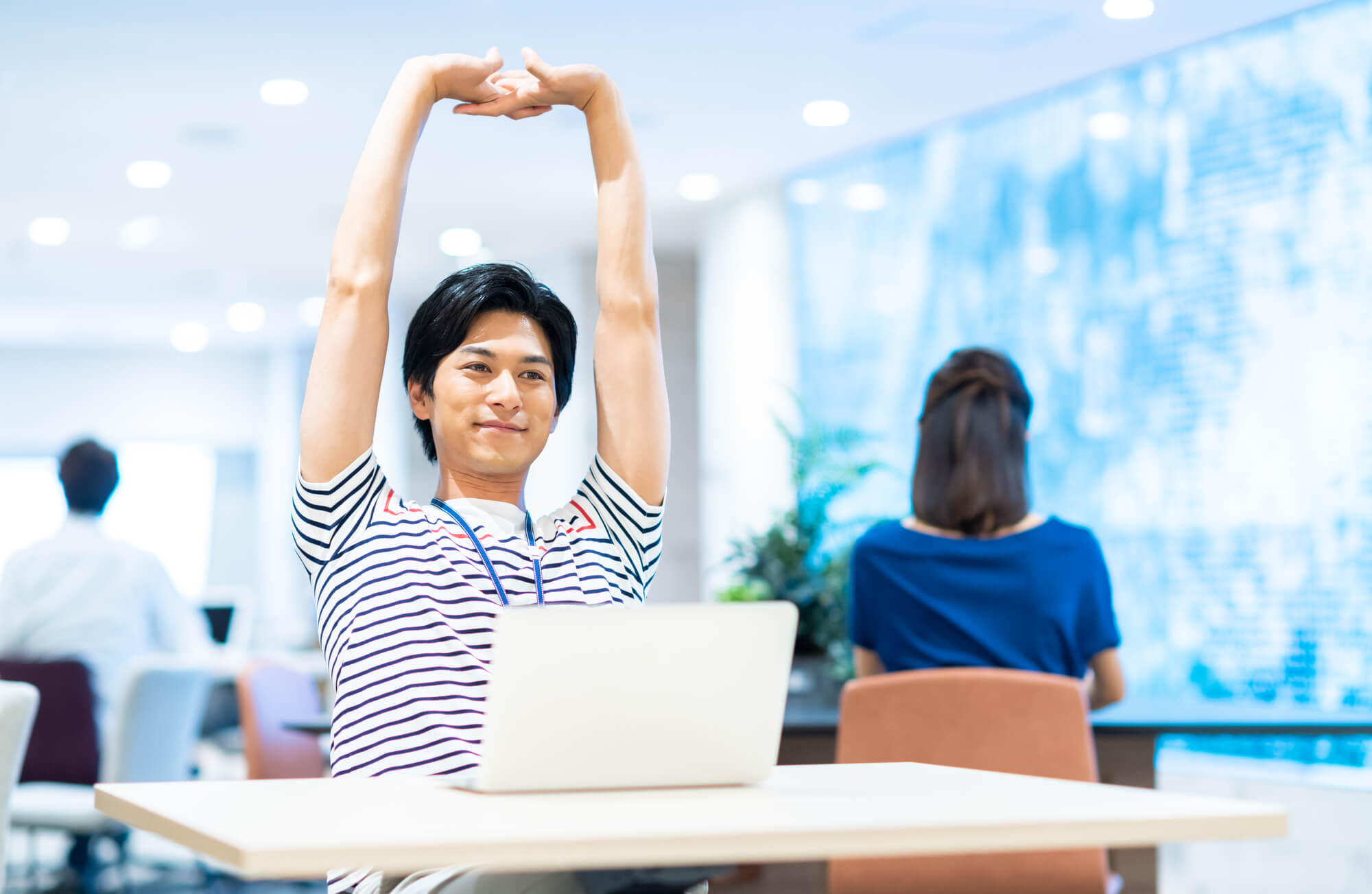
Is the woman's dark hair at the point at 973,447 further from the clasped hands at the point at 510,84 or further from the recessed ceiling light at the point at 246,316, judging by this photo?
the recessed ceiling light at the point at 246,316

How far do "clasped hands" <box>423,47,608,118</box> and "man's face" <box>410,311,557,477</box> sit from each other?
0.87 feet

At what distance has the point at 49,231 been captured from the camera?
8.20m

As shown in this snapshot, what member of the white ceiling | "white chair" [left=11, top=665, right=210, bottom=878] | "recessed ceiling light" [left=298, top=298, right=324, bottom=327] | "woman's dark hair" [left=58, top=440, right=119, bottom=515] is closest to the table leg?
"white chair" [left=11, top=665, right=210, bottom=878]

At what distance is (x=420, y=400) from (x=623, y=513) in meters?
0.28

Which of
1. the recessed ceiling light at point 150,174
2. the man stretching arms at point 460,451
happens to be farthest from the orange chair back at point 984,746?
the recessed ceiling light at point 150,174

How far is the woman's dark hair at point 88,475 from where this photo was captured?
14.7 ft

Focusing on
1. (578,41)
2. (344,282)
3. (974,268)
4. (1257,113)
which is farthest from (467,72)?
(974,268)

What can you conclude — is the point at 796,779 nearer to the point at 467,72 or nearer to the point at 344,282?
the point at 344,282

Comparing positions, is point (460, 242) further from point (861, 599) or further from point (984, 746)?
point (984, 746)

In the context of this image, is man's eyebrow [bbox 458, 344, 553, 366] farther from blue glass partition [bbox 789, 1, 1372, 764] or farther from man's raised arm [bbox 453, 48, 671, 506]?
blue glass partition [bbox 789, 1, 1372, 764]

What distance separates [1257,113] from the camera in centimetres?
507

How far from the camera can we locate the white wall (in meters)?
7.43

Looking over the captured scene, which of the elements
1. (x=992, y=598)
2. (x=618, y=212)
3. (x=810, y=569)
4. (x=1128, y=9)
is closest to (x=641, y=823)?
(x=618, y=212)

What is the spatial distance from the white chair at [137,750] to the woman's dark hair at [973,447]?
2583 mm
